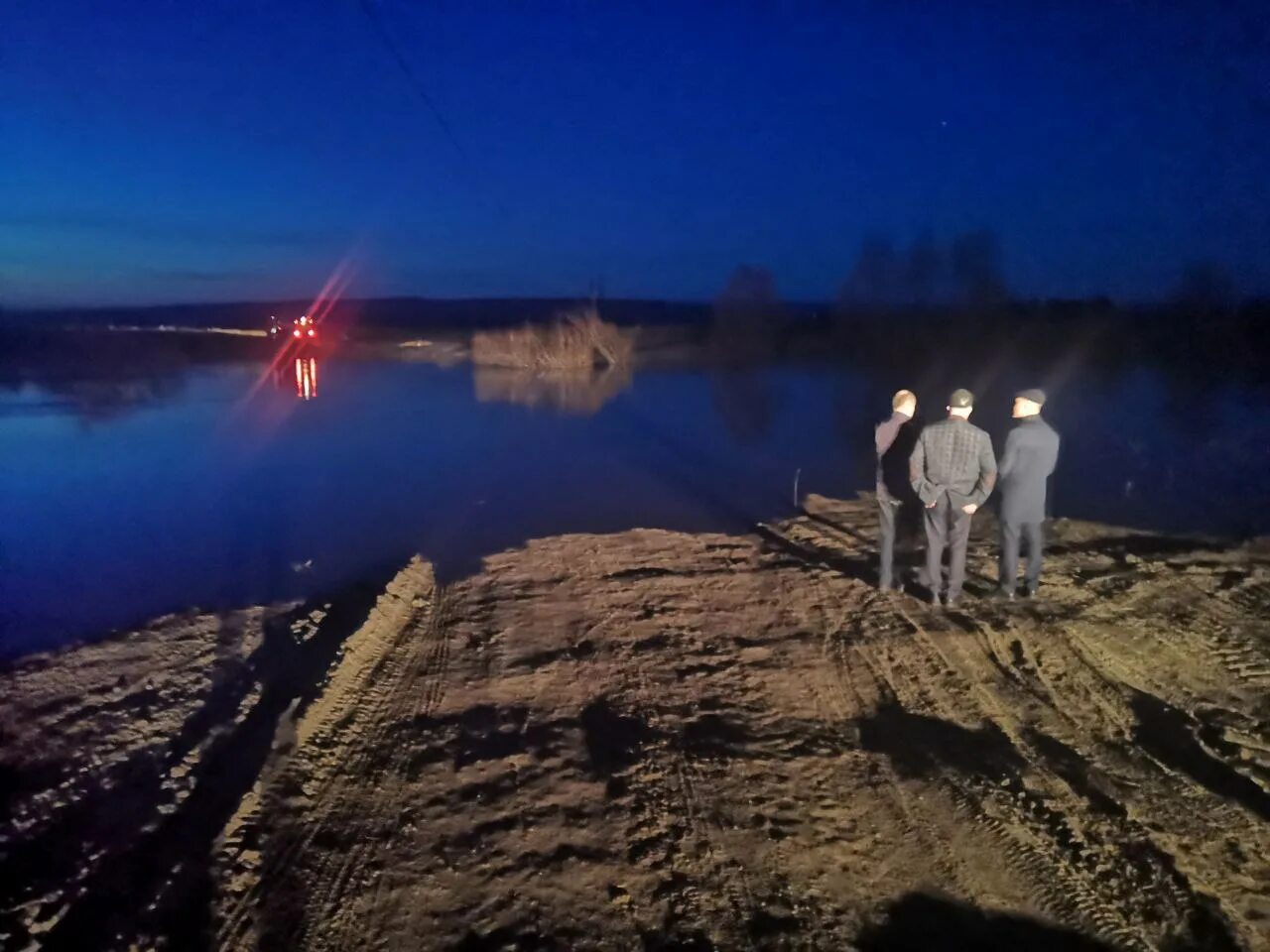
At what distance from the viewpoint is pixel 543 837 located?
4730mm

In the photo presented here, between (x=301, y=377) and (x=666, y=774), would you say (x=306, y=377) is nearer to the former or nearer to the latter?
(x=301, y=377)

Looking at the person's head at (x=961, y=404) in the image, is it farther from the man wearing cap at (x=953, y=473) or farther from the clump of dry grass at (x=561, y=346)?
the clump of dry grass at (x=561, y=346)

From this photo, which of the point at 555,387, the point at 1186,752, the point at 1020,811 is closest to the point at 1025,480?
the point at 1186,752

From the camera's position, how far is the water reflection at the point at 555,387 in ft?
93.5

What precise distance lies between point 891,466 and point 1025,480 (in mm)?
1141

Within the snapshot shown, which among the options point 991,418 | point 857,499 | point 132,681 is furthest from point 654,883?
point 991,418

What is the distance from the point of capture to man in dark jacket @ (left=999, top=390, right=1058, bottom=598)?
Answer: 7.34 m

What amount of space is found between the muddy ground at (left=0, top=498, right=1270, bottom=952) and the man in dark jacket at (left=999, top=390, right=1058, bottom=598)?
1.45 ft

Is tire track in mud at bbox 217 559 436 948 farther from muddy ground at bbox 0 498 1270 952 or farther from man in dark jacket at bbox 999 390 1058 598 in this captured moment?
man in dark jacket at bbox 999 390 1058 598

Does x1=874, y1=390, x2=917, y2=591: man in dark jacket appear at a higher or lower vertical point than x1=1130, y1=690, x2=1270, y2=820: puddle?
higher

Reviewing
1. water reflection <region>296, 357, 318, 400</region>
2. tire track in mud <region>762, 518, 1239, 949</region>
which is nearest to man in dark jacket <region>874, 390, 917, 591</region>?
tire track in mud <region>762, 518, 1239, 949</region>

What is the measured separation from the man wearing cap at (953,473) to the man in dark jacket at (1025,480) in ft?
0.74

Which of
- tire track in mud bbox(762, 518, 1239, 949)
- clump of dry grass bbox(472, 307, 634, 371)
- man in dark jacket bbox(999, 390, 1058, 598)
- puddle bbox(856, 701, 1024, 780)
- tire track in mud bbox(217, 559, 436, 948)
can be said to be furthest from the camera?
clump of dry grass bbox(472, 307, 634, 371)

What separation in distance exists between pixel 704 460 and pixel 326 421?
11332 millimetres
